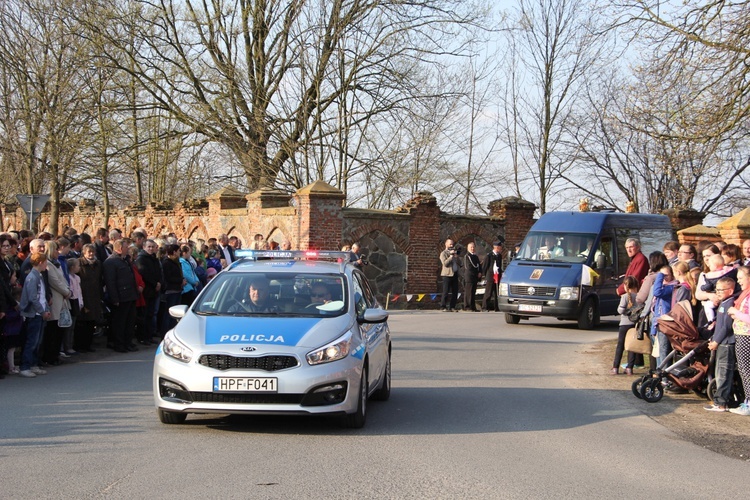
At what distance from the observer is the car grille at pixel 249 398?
27.4ft

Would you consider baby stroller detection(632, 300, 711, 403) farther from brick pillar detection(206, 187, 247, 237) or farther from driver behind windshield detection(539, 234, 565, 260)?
brick pillar detection(206, 187, 247, 237)

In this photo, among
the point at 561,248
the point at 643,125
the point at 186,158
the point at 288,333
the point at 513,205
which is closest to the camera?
the point at 288,333

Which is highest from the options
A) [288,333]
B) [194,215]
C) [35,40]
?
[35,40]

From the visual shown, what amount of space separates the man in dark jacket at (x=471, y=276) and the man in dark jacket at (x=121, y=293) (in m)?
12.6

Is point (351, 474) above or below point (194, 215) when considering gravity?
below

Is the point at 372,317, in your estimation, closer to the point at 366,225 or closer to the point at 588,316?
the point at 588,316

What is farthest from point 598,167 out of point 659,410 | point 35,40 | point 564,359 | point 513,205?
point 659,410

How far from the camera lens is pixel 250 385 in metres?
8.32

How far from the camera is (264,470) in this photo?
281 inches

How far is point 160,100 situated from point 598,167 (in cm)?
1937

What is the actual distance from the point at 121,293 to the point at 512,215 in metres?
19.1

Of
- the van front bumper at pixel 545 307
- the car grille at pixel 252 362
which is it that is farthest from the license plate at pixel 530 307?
the car grille at pixel 252 362

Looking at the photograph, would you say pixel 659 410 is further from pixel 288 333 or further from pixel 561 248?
pixel 561 248

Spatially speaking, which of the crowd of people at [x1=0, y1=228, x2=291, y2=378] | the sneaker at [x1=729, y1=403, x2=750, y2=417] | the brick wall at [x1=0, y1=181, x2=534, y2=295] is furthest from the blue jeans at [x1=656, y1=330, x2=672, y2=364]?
the brick wall at [x1=0, y1=181, x2=534, y2=295]
